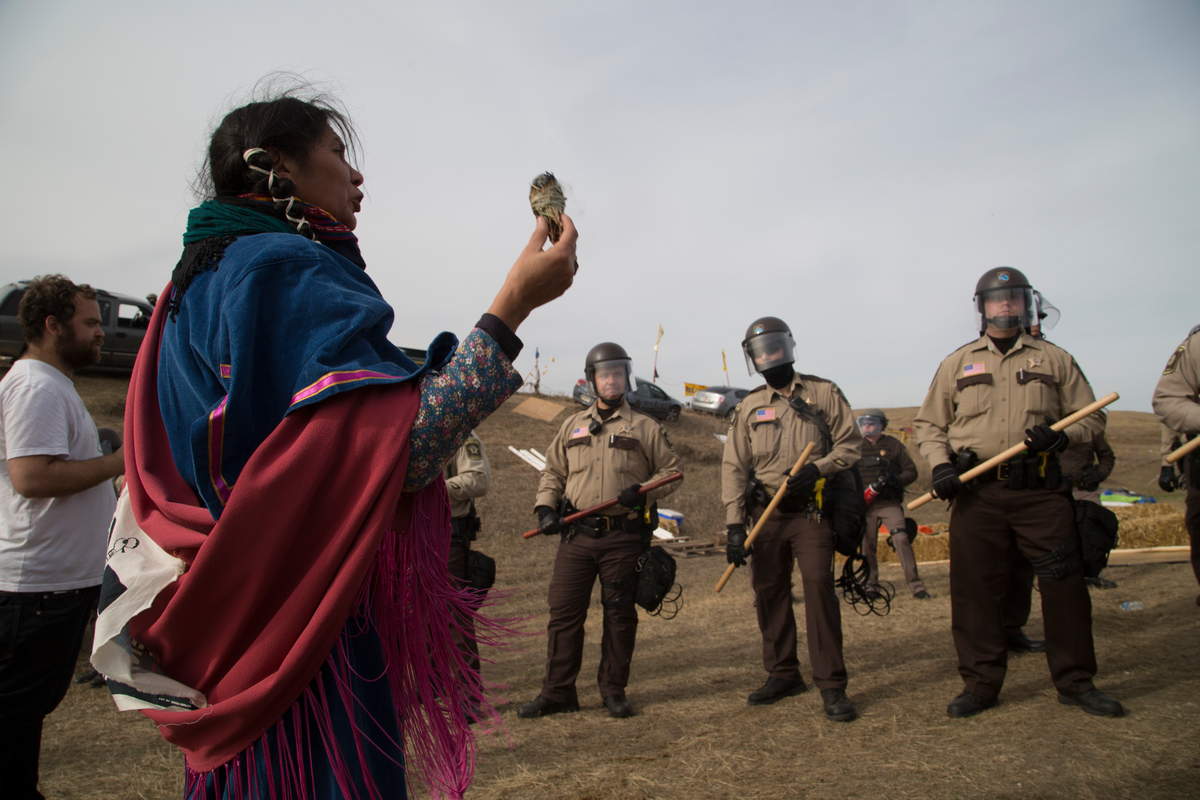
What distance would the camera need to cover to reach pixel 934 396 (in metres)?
4.64

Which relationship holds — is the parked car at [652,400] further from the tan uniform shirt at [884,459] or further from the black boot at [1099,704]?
the black boot at [1099,704]

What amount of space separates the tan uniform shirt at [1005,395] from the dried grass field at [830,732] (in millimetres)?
1522

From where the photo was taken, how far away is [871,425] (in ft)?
28.0

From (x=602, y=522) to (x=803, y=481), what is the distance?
143 cm

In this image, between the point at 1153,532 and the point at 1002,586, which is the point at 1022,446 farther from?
the point at 1153,532

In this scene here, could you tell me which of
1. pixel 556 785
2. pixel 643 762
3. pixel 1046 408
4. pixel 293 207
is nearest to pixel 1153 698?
pixel 1046 408

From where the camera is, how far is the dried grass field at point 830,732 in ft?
10.9

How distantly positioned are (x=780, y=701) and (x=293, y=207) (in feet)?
14.7

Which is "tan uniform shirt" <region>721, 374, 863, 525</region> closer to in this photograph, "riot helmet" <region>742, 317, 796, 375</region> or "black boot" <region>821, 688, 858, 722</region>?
"riot helmet" <region>742, 317, 796, 375</region>

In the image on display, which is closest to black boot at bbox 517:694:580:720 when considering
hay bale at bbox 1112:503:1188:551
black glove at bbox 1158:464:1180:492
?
black glove at bbox 1158:464:1180:492

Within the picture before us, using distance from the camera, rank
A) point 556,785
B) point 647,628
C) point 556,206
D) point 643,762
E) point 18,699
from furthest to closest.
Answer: point 647,628 → point 643,762 → point 556,785 → point 18,699 → point 556,206

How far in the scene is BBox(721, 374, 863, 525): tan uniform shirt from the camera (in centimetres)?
505

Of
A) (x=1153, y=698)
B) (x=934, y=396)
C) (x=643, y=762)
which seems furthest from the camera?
(x=934, y=396)

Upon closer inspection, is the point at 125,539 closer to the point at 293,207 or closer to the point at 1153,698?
the point at 293,207
